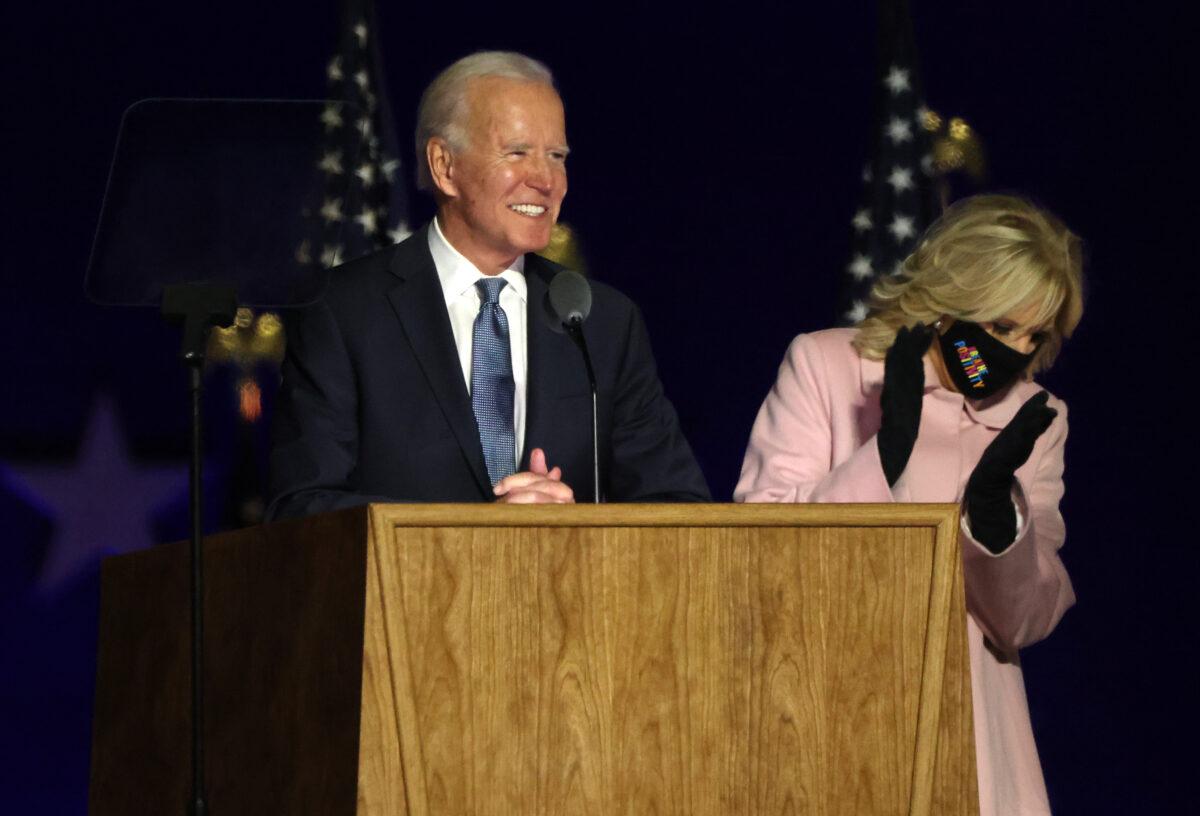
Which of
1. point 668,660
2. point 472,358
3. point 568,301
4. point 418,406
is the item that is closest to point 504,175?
point 472,358

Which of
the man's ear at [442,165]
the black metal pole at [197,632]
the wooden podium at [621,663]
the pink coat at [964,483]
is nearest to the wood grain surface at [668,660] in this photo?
the wooden podium at [621,663]

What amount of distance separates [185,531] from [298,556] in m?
2.29

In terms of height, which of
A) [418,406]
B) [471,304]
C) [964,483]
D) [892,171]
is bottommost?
[964,483]

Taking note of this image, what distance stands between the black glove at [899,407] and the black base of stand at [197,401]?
33.4 inches

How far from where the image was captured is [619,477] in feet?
8.88

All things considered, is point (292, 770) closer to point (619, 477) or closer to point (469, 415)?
point (469, 415)

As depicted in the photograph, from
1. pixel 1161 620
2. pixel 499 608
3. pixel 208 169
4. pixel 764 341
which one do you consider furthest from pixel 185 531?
pixel 499 608

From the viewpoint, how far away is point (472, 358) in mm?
2623

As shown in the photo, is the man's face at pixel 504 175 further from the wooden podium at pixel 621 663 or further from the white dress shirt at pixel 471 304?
the wooden podium at pixel 621 663

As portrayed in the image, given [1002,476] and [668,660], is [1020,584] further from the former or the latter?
[668,660]

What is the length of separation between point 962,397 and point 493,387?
65 centimetres

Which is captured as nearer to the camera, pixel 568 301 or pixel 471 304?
pixel 568 301

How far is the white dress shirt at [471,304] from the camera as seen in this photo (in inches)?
103

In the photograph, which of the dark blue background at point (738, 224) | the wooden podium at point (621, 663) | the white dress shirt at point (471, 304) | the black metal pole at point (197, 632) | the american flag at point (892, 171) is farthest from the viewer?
the american flag at point (892, 171)
